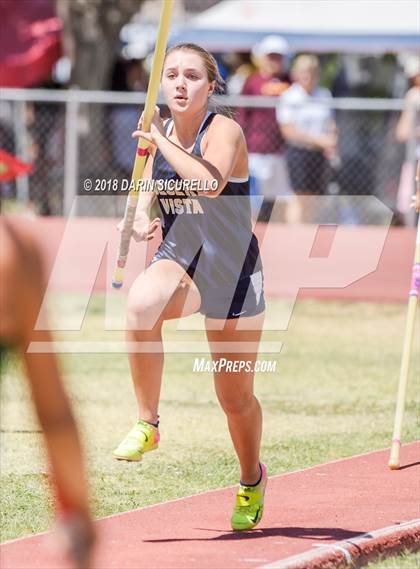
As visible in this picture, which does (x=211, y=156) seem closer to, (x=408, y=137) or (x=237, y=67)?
(x=408, y=137)

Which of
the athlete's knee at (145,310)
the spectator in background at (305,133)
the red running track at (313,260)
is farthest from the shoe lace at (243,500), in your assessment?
the spectator in background at (305,133)

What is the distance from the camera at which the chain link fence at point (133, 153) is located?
1723 cm

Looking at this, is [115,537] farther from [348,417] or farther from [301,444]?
[348,417]

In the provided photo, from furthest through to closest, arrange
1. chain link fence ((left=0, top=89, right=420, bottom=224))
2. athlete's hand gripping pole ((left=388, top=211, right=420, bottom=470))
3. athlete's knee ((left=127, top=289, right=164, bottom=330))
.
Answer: chain link fence ((left=0, top=89, right=420, bottom=224)) → athlete's hand gripping pole ((left=388, top=211, right=420, bottom=470)) → athlete's knee ((left=127, top=289, right=164, bottom=330))

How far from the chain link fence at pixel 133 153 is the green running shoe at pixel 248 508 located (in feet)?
34.6

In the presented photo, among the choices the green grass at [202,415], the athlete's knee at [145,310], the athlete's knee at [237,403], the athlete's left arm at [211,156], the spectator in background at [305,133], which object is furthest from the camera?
the spectator in background at [305,133]

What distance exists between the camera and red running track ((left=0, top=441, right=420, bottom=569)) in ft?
19.7

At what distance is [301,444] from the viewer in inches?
355

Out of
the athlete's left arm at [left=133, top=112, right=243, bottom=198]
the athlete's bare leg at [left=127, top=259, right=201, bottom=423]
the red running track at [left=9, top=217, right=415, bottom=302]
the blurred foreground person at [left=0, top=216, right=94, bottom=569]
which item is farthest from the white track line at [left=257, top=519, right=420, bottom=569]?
the red running track at [left=9, top=217, right=415, bottom=302]

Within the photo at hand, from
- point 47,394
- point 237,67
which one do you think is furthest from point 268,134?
point 47,394

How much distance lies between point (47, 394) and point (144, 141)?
319cm

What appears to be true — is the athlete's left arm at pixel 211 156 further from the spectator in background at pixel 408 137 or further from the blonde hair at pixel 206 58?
the spectator in background at pixel 408 137

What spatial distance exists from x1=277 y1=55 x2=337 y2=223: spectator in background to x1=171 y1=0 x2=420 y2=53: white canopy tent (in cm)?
228

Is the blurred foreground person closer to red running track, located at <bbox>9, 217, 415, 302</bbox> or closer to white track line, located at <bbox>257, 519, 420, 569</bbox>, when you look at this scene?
white track line, located at <bbox>257, 519, 420, 569</bbox>
